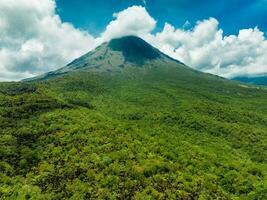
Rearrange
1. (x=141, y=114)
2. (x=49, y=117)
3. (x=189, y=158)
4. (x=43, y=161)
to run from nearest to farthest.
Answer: (x=43, y=161) → (x=189, y=158) → (x=49, y=117) → (x=141, y=114)

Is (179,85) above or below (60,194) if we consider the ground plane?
above

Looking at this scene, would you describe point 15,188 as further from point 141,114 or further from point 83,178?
point 141,114

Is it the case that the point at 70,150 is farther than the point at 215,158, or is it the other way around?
the point at 215,158

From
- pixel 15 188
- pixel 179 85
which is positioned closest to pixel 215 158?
pixel 15 188

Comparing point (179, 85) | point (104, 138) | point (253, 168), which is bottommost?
point (253, 168)

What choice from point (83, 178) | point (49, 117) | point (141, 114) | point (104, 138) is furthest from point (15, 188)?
point (141, 114)

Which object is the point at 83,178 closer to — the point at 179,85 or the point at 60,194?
the point at 60,194

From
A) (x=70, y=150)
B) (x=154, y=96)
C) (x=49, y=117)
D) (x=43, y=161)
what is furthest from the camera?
(x=154, y=96)
